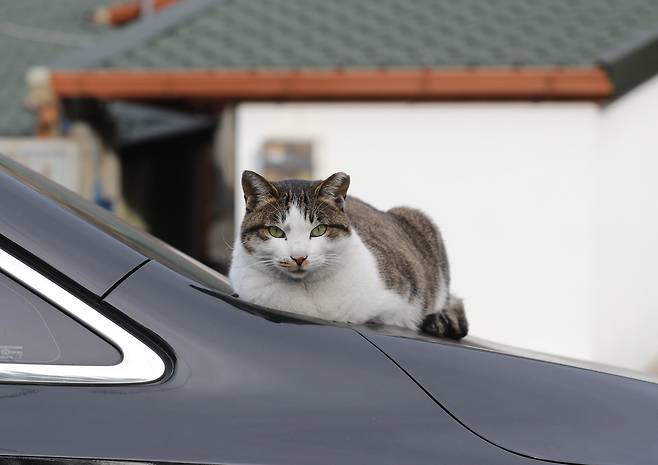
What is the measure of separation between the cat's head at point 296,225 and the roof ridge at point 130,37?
5.68 meters

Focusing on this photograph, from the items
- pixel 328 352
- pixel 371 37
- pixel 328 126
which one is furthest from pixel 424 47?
pixel 328 352

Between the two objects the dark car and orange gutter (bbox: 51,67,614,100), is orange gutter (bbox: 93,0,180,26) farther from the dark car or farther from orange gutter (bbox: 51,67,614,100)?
the dark car

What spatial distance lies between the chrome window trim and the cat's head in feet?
2.74

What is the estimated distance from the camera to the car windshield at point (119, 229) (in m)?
2.46

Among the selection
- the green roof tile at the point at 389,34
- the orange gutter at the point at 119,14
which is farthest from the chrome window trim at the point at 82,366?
the orange gutter at the point at 119,14

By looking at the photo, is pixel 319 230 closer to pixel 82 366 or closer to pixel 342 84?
pixel 82 366

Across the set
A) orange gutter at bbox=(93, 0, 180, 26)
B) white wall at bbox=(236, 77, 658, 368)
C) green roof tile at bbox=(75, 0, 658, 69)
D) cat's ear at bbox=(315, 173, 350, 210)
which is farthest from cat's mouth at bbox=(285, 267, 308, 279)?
orange gutter at bbox=(93, 0, 180, 26)

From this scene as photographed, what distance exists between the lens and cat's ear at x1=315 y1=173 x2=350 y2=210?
3027 mm

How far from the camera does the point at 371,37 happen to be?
29.0ft

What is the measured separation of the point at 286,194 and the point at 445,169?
210 inches

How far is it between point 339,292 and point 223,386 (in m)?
0.82

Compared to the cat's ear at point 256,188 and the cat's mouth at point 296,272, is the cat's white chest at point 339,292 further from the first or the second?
the cat's ear at point 256,188

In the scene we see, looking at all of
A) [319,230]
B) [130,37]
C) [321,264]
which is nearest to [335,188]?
[319,230]

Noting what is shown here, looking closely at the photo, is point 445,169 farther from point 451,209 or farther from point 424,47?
point 424,47
